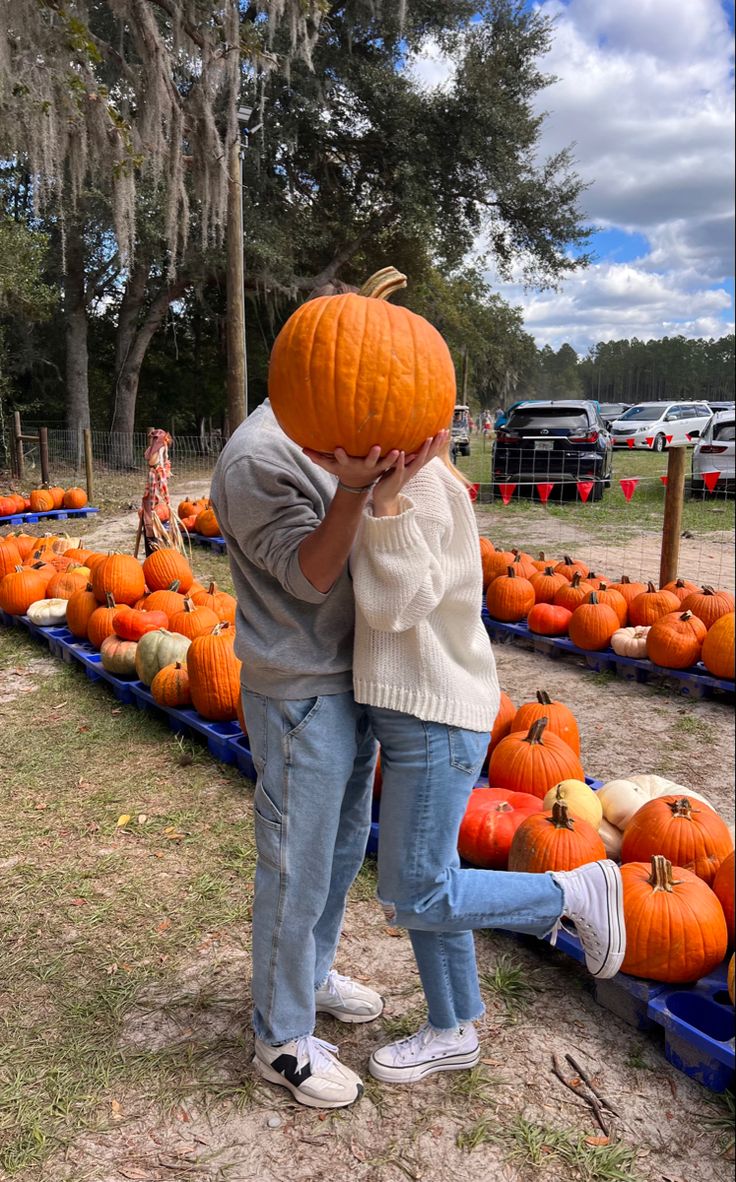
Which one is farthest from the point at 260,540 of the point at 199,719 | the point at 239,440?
the point at 199,719

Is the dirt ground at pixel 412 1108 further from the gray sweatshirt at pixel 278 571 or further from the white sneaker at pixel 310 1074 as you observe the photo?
the gray sweatshirt at pixel 278 571

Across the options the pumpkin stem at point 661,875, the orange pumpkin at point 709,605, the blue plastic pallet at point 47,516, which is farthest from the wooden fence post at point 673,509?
the blue plastic pallet at point 47,516

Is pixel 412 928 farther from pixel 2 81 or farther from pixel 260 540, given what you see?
pixel 2 81

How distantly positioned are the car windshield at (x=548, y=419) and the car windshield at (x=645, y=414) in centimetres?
1455

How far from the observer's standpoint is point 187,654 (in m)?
4.52

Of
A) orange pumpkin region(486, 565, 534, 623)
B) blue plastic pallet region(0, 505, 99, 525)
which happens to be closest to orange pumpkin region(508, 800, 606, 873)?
orange pumpkin region(486, 565, 534, 623)

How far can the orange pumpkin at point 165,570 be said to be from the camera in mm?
6273

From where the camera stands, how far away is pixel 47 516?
12484mm

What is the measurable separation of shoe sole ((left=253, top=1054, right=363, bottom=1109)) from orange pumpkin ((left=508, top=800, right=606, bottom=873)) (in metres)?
0.87

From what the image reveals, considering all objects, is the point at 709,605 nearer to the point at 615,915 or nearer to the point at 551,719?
the point at 551,719

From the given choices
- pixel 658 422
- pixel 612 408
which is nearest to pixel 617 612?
pixel 658 422

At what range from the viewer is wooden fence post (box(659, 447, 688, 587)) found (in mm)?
6102

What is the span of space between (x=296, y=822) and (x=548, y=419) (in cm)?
1373

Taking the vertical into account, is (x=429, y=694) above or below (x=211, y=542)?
above
